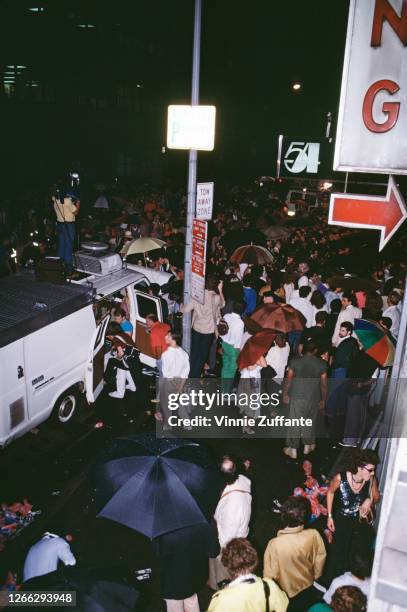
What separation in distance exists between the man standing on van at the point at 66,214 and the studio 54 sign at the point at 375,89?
8912mm

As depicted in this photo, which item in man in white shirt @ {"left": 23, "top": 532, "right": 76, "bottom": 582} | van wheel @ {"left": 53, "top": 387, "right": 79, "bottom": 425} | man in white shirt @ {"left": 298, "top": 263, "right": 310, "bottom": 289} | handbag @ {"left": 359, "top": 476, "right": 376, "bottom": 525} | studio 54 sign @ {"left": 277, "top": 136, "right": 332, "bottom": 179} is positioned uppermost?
studio 54 sign @ {"left": 277, "top": 136, "right": 332, "bottom": 179}

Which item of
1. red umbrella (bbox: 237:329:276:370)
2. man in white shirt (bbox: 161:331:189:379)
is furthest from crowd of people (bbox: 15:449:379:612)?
man in white shirt (bbox: 161:331:189:379)

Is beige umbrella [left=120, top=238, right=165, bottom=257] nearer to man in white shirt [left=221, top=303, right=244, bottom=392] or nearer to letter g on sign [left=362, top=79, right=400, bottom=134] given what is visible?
man in white shirt [left=221, top=303, right=244, bottom=392]

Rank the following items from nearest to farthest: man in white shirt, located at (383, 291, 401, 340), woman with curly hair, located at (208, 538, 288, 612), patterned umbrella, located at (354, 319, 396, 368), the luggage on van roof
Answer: woman with curly hair, located at (208, 538, 288, 612) → the luggage on van roof → patterned umbrella, located at (354, 319, 396, 368) → man in white shirt, located at (383, 291, 401, 340)

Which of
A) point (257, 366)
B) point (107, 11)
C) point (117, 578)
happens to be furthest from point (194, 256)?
point (107, 11)

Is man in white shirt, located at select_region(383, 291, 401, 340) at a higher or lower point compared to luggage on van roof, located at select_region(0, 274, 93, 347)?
lower

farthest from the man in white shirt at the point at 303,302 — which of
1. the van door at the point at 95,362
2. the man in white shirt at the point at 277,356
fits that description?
the van door at the point at 95,362

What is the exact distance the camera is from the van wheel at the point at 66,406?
7.39 m

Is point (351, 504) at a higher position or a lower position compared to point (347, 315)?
lower

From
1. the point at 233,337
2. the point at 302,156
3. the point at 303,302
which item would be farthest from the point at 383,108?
the point at 302,156

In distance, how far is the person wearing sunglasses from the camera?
4.77 metres

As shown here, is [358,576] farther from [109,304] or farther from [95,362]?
[109,304]

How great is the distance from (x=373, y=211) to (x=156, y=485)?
3.48 metres

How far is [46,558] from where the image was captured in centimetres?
436
